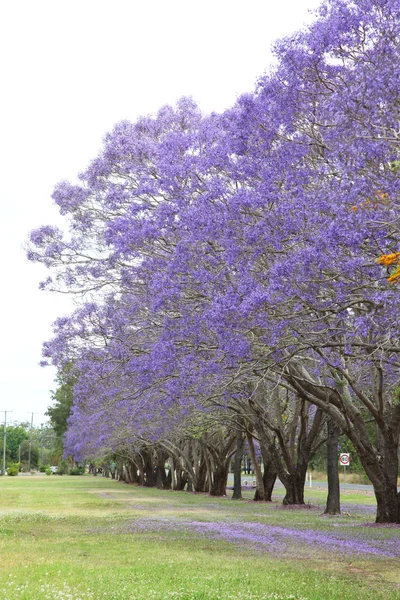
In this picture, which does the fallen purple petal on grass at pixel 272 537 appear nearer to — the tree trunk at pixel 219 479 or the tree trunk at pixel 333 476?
the tree trunk at pixel 333 476

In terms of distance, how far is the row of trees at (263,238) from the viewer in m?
14.0

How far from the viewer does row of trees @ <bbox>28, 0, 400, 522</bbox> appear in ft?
45.9

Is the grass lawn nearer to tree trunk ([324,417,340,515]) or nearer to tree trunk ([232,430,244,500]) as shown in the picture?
tree trunk ([324,417,340,515])

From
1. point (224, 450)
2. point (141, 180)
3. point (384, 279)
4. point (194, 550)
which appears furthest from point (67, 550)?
point (224, 450)

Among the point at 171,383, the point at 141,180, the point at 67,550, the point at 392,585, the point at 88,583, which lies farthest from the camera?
the point at 141,180

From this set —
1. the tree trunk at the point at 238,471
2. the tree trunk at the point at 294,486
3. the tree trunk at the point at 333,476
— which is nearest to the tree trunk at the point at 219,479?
the tree trunk at the point at 238,471

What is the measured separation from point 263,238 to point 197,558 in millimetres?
6190

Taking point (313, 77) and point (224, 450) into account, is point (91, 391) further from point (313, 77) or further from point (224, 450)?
point (224, 450)

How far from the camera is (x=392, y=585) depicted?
1184cm

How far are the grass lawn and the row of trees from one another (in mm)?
3599

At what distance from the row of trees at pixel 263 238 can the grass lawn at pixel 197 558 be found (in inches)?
142

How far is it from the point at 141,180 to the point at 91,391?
9.07 m

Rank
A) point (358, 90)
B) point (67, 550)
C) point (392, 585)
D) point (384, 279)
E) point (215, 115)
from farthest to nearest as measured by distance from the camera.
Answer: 1. point (215, 115)
2. point (67, 550)
3. point (384, 279)
4. point (358, 90)
5. point (392, 585)

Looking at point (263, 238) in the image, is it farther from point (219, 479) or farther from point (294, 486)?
point (219, 479)
